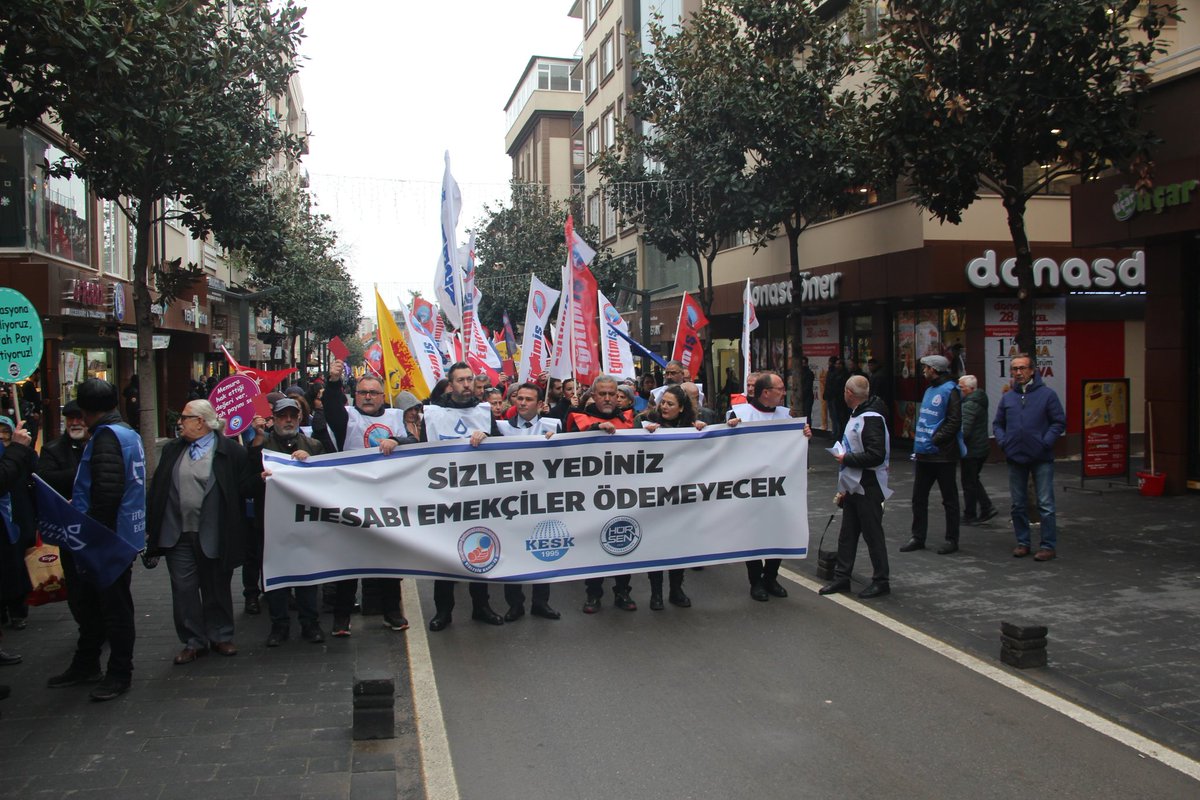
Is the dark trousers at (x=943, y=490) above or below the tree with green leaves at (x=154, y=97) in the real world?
below

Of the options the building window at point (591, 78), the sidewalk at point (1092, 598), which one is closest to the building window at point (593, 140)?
the building window at point (591, 78)

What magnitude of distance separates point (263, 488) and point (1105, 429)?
11.8 m

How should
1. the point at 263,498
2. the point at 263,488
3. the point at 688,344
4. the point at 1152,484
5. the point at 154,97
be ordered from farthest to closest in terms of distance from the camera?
the point at 688,344
the point at 1152,484
the point at 154,97
the point at 263,498
the point at 263,488

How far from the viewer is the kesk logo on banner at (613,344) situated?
13.6 meters

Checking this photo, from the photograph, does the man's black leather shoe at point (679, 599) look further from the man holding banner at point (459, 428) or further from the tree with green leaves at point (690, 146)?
the tree with green leaves at point (690, 146)

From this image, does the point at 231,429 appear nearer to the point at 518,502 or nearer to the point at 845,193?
the point at 518,502

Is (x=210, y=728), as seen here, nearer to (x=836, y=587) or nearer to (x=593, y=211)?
(x=836, y=587)

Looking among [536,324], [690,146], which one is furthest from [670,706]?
[690,146]

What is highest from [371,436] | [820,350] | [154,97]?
[154,97]

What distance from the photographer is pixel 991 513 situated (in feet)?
38.2

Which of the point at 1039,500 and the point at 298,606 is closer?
the point at 298,606

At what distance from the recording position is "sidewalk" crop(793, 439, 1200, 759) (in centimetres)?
575

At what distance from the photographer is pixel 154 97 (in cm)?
1265

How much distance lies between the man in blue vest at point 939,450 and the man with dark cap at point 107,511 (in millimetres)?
7178
